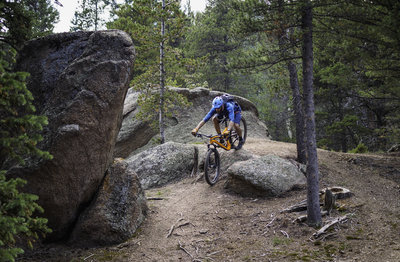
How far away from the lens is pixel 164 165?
11.3m

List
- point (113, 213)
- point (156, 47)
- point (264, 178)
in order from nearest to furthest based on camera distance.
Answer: point (113, 213)
point (264, 178)
point (156, 47)

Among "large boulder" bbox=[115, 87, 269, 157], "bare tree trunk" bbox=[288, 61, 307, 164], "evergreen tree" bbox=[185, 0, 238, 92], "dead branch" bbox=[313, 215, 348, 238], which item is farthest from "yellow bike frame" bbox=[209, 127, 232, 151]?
"evergreen tree" bbox=[185, 0, 238, 92]

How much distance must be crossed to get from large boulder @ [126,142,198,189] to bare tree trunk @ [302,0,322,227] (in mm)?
5379

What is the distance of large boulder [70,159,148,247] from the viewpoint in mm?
6273

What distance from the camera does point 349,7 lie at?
676 centimetres

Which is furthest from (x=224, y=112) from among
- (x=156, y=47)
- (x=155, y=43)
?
(x=155, y=43)

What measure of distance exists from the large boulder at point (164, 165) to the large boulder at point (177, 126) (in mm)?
3422

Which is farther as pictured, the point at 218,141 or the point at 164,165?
the point at 164,165

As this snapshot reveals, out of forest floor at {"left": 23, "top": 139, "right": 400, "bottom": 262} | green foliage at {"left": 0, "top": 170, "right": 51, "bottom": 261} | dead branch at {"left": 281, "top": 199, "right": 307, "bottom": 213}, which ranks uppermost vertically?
green foliage at {"left": 0, "top": 170, "right": 51, "bottom": 261}

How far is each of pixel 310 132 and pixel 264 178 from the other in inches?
94.8

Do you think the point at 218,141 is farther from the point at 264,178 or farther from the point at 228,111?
the point at 264,178

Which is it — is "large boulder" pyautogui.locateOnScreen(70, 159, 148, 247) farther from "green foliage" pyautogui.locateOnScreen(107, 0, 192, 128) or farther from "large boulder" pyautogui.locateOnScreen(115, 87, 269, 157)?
"large boulder" pyautogui.locateOnScreen(115, 87, 269, 157)

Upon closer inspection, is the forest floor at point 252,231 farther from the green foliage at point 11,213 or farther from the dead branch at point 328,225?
the green foliage at point 11,213

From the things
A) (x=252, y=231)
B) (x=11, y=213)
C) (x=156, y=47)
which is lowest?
A: (x=252, y=231)
